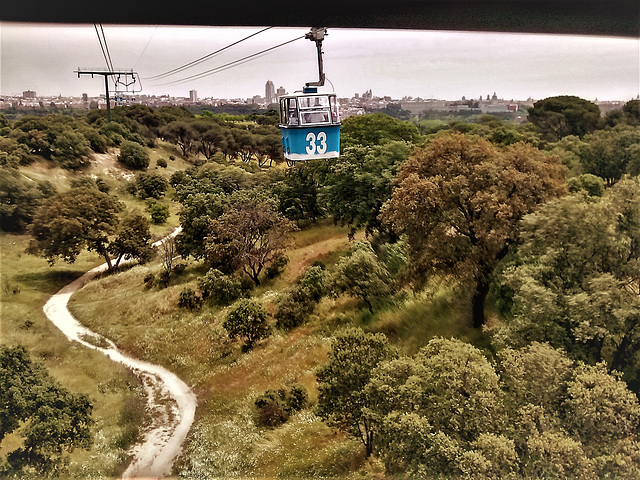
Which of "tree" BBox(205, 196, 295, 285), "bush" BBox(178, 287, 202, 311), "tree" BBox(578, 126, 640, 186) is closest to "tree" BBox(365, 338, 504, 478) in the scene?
"tree" BBox(205, 196, 295, 285)

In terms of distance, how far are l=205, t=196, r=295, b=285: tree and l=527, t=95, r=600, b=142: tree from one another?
7.17 metres

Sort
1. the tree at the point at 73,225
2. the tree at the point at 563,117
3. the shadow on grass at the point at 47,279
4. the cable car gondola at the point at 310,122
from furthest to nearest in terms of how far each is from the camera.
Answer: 1. the tree at the point at 563,117
2. the tree at the point at 73,225
3. the shadow on grass at the point at 47,279
4. the cable car gondola at the point at 310,122

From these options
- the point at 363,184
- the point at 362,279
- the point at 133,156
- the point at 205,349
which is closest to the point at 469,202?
the point at 362,279

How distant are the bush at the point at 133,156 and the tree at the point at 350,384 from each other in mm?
6654

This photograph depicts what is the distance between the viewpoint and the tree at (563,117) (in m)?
10.8

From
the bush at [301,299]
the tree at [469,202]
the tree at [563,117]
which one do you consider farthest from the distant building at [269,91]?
the tree at [563,117]

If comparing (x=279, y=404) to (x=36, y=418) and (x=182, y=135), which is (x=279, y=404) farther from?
(x=182, y=135)

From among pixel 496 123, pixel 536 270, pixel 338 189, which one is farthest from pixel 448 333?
pixel 496 123

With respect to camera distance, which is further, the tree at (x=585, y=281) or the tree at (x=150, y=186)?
the tree at (x=150, y=186)

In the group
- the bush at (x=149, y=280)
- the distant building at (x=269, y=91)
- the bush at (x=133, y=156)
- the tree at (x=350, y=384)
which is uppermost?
the distant building at (x=269, y=91)

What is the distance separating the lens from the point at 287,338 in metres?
7.80

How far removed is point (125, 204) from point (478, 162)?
720 centimetres

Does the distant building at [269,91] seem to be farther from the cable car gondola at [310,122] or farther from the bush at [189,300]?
the bush at [189,300]

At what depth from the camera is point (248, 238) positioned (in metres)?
8.73
